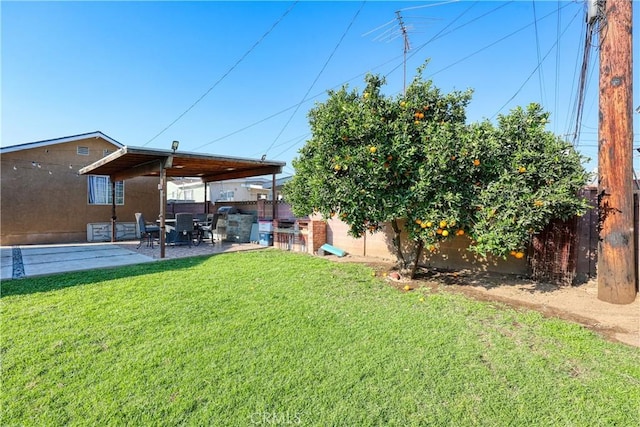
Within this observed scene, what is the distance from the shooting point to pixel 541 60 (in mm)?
8953

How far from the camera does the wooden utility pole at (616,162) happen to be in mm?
3971

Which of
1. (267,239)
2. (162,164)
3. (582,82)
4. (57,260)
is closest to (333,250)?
(267,239)

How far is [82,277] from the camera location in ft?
17.9

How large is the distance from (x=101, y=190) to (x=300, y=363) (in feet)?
43.4

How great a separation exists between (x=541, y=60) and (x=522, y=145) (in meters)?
7.06

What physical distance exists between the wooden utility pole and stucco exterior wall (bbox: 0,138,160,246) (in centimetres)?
1484

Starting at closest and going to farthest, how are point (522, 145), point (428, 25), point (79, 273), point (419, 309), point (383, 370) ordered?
point (383, 370), point (419, 309), point (522, 145), point (79, 273), point (428, 25)

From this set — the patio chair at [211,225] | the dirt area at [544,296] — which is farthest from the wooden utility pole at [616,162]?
the patio chair at [211,225]

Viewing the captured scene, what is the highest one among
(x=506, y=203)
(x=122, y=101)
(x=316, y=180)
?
(x=122, y=101)

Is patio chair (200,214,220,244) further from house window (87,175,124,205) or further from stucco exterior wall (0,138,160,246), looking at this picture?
house window (87,175,124,205)

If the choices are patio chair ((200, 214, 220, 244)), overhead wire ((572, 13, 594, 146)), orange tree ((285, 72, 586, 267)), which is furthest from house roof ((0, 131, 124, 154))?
overhead wire ((572, 13, 594, 146))

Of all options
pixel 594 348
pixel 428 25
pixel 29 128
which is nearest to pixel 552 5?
pixel 428 25

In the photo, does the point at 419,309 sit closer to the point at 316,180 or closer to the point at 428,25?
the point at 316,180

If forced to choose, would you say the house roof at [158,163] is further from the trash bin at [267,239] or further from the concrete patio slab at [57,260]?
the concrete patio slab at [57,260]
